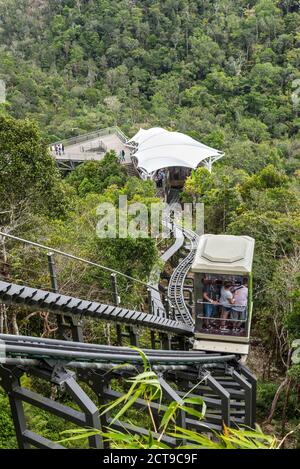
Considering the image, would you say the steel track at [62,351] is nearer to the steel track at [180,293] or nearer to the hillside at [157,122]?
the hillside at [157,122]

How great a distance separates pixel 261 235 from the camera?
634 inches

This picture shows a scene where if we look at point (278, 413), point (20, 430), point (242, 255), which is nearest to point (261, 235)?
point (278, 413)

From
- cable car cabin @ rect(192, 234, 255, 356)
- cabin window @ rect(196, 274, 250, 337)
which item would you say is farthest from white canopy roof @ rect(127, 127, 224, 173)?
cabin window @ rect(196, 274, 250, 337)

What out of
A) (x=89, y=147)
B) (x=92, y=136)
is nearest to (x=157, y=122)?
(x=92, y=136)

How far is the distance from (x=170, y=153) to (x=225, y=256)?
80.0 ft

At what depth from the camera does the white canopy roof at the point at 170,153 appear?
1249 inches

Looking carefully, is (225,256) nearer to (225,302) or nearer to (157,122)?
(225,302)

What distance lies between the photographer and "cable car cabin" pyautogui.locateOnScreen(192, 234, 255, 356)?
29.8ft

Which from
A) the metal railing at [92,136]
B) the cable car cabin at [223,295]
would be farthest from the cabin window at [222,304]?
the metal railing at [92,136]

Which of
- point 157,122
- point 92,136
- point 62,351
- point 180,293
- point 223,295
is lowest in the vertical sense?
point 180,293

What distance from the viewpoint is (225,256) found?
9.21 metres

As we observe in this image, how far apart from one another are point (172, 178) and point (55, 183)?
23795mm

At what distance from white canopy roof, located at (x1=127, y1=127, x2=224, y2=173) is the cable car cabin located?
72.7 feet

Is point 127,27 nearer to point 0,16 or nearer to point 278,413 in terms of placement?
point 0,16
